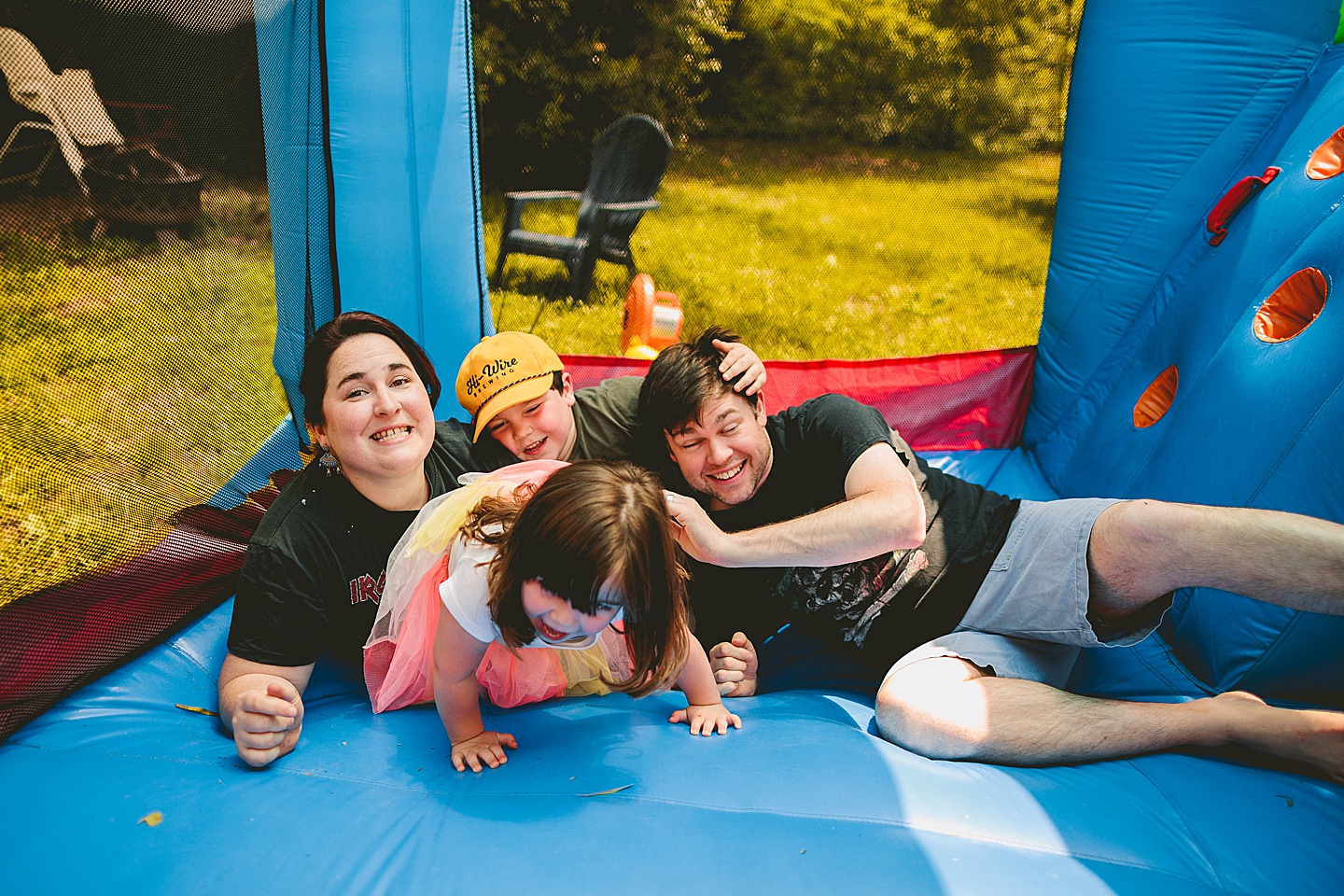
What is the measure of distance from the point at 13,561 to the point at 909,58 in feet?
9.33

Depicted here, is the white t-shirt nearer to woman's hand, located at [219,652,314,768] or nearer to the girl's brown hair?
the girl's brown hair

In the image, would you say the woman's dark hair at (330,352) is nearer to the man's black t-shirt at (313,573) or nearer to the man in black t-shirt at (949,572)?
the man's black t-shirt at (313,573)

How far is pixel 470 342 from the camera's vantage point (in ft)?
9.01

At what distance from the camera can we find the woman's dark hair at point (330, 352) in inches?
68.1

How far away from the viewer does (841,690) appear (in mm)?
1884

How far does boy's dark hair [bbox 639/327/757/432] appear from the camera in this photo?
1739mm

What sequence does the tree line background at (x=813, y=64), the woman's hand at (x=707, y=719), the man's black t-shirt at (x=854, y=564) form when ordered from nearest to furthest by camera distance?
the woman's hand at (x=707, y=719), the man's black t-shirt at (x=854, y=564), the tree line background at (x=813, y=64)

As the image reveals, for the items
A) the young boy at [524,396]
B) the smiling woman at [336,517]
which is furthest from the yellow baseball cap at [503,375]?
the smiling woman at [336,517]

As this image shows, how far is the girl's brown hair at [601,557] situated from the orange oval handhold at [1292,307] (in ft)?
4.67

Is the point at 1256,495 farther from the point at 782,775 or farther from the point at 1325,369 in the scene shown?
the point at 782,775

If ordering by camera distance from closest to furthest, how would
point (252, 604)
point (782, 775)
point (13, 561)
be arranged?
point (782, 775), point (252, 604), point (13, 561)

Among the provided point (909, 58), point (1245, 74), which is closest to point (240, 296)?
point (909, 58)

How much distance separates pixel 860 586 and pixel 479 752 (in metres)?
0.80

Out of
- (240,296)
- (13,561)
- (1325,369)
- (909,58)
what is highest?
(909,58)
